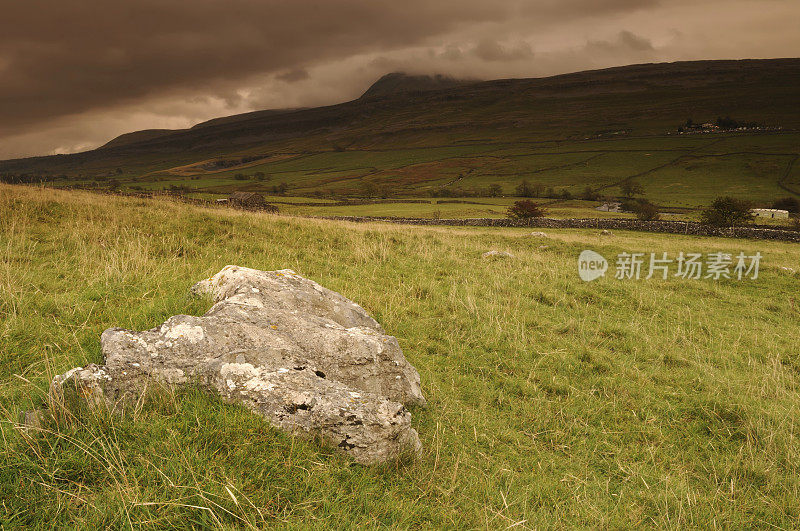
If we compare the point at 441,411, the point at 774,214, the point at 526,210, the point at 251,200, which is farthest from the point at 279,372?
the point at 774,214

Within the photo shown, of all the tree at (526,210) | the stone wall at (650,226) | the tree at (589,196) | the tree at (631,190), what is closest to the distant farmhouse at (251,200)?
the stone wall at (650,226)

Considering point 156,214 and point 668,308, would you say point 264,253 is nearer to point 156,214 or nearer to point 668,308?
point 156,214

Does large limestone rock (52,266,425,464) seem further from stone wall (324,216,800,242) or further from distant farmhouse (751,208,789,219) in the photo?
distant farmhouse (751,208,789,219)

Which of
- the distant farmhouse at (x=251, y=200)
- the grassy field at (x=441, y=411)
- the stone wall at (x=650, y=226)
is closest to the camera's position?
the grassy field at (x=441, y=411)

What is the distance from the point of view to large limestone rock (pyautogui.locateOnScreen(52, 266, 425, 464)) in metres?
3.74

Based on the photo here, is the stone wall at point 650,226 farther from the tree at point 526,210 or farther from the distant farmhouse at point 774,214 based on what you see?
the distant farmhouse at point 774,214

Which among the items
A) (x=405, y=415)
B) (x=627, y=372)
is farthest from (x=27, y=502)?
(x=627, y=372)

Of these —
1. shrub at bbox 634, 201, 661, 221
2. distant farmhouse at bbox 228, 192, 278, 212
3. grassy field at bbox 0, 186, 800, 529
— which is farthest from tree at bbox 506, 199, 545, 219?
grassy field at bbox 0, 186, 800, 529

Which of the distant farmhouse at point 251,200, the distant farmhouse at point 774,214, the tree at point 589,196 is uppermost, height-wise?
the distant farmhouse at point 251,200

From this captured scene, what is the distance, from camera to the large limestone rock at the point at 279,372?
3.74 metres

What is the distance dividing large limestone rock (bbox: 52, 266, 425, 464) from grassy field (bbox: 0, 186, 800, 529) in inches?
8.2

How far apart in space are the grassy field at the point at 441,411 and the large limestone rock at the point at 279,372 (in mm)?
208

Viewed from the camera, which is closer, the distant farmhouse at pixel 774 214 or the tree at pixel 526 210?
the tree at pixel 526 210

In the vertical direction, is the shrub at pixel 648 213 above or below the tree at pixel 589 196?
below
